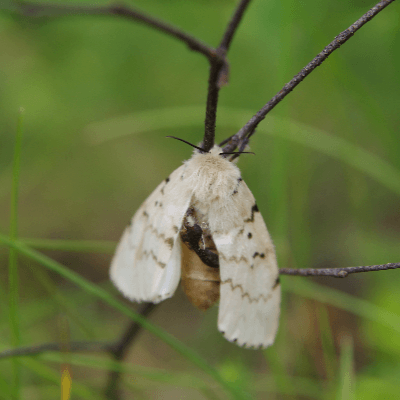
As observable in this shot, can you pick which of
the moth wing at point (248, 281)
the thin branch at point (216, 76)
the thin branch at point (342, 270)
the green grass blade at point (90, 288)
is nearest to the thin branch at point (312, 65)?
the thin branch at point (216, 76)

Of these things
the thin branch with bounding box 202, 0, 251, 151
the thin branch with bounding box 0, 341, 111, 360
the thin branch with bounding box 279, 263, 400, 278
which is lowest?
the thin branch with bounding box 0, 341, 111, 360

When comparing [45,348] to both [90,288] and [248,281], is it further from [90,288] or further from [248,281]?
[248,281]

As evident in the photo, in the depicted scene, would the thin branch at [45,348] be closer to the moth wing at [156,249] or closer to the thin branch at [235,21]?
the moth wing at [156,249]

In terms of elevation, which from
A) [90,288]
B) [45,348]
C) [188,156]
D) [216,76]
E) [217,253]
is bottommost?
[45,348]

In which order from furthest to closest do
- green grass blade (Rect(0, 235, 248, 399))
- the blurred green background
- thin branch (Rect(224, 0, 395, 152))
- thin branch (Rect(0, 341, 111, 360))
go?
the blurred green background < thin branch (Rect(0, 341, 111, 360)) < green grass blade (Rect(0, 235, 248, 399)) < thin branch (Rect(224, 0, 395, 152))

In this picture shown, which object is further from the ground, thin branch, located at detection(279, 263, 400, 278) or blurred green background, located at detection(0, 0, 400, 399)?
blurred green background, located at detection(0, 0, 400, 399)

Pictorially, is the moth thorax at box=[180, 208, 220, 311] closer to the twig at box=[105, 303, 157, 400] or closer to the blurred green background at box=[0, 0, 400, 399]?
the twig at box=[105, 303, 157, 400]

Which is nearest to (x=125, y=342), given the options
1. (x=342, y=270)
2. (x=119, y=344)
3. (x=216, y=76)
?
(x=119, y=344)

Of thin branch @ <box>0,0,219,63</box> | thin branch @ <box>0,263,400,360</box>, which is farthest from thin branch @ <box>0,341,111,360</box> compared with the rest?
thin branch @ <box>0,0,219,63</box>
